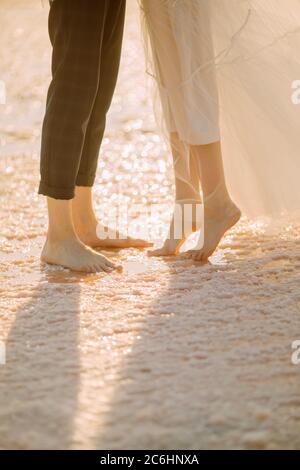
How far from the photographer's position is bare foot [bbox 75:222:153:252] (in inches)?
83.7

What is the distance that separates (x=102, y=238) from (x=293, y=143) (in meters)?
0.57

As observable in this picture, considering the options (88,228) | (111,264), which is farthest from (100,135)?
(111,264)

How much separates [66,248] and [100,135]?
0.33m

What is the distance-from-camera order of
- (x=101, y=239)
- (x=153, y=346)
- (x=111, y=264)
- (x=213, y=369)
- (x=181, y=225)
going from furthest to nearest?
1. (x=101, y=239)
2. (x=181, y=225)
3. (x=111, y=264)
4. (x=153, y=346)
5. (x=213, y=369)

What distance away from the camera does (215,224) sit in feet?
6.37

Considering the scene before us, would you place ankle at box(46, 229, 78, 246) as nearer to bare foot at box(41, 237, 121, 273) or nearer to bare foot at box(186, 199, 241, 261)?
bare foot at box(41, 237, 121, 273)

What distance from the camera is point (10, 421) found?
3.74 ft

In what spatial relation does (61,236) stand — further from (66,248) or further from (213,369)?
(213,369)

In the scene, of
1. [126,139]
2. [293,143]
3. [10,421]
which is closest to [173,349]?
[10,421]

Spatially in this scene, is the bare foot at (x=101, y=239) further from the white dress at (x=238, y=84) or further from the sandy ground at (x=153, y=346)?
the white dress at (x=238, y=84)

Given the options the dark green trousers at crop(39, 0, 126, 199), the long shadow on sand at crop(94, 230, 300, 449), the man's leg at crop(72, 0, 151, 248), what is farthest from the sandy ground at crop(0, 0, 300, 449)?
the dark green trousers at crop(39, 0, 126, 199)

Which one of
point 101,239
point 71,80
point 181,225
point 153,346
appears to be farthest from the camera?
point 101,239

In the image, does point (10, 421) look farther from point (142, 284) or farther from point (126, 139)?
point (126, 139)

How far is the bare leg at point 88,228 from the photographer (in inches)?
83.6
